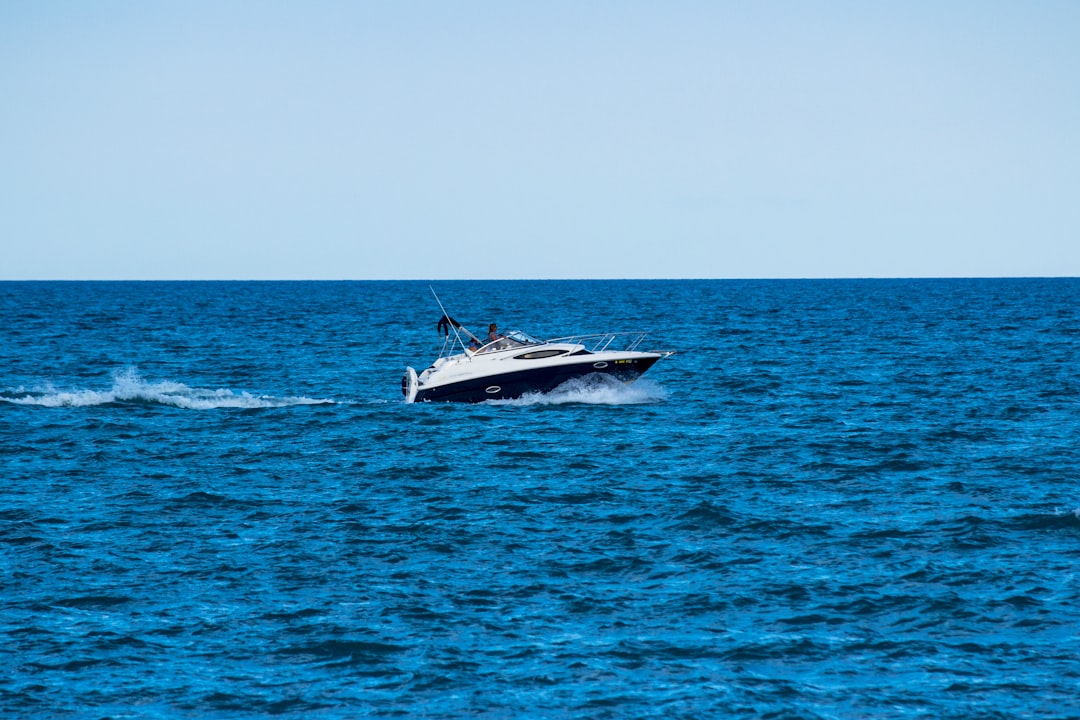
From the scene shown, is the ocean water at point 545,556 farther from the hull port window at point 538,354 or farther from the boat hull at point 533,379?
the hull port window at point 538,354

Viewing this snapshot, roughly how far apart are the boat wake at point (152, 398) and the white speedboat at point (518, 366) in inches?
221

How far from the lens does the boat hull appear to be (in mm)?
34375

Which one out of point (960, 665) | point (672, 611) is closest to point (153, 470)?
point (672, 611)

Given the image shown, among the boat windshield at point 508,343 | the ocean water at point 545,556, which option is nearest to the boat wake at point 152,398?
the ocean water at point 545,556

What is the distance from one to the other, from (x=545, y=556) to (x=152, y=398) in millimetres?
24708

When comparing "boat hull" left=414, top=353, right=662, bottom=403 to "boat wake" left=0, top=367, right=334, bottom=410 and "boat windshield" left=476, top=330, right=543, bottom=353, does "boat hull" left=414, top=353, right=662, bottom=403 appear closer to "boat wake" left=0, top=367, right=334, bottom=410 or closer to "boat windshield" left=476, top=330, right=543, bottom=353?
"boat windshield" left=476, top=330, right=543, bottom=353

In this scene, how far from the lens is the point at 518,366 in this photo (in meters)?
34.2

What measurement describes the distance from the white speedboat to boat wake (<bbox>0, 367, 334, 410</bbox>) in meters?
5.62

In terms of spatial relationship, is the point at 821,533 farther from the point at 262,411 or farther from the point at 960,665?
the point at 262,411

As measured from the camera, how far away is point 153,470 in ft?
83.4

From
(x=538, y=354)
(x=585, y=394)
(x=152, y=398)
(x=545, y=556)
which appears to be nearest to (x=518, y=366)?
(x=538, y=354)

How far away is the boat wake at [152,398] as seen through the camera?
37.2m

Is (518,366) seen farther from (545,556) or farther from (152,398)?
(545,556)

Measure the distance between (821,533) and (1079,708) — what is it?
705 cm
